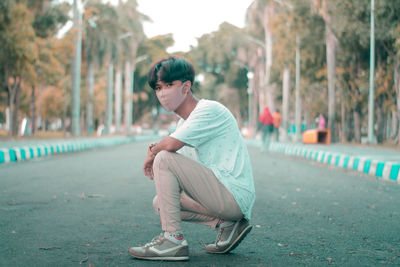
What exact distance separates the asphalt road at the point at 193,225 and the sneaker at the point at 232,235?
0.29 feet

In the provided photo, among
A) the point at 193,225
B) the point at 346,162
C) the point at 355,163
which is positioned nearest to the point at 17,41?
the point at 346,162

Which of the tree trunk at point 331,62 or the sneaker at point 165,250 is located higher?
the tree trunk at point 331,62

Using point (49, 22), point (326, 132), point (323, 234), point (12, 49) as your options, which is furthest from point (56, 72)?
point (323, 234)

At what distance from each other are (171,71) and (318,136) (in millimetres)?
27124

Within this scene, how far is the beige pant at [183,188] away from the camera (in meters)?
3.64

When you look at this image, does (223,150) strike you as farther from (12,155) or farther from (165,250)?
(12,155)

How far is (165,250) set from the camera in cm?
371

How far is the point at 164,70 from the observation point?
3.66 metres

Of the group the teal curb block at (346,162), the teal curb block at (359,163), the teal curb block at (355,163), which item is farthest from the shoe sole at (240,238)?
the teal curb block at (346,162)

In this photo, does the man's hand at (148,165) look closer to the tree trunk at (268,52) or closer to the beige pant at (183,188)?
the beige pant at (183,188)

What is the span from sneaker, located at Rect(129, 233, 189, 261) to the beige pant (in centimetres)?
10

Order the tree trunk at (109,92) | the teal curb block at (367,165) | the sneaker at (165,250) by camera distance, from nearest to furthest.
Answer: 1. the sneaker at (165,250)
2. the teal curb block at (367,165)
3. the tree trunk at (109,92)

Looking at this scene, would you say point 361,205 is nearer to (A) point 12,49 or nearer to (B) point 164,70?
Result: (B) point 164,70

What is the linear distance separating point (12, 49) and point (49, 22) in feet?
22.2
